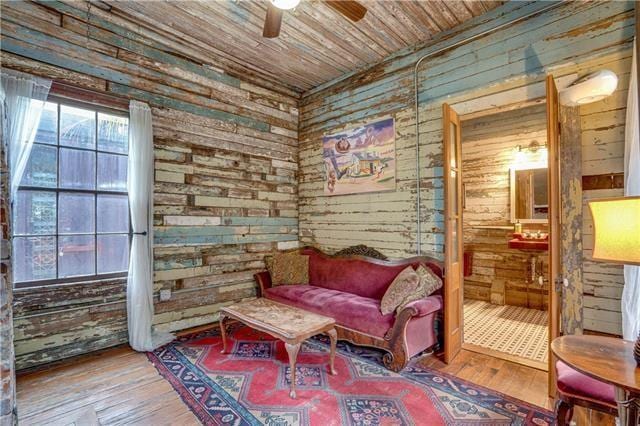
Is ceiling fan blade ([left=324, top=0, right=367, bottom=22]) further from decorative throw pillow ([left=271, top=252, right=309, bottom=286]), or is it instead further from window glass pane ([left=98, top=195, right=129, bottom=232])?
decorative throw pillow ([left=271, top=252, right=309, bottom=286])

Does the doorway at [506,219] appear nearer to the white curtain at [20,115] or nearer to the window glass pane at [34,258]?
the window glass pane at [34,258]

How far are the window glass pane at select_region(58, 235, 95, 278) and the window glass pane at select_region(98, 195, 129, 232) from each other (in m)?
0.18

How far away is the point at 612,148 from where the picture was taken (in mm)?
2275

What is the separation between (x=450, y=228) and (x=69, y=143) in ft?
12.4

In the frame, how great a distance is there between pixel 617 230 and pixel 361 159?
284 centimetres

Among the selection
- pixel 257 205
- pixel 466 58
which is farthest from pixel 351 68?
pixel 257 205

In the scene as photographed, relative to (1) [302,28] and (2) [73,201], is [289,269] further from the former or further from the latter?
(1) [302,28]

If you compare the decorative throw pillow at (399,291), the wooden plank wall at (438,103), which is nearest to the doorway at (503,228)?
the wooden plank wall at (438,103)

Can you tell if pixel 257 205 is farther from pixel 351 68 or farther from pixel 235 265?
pixel 351 68

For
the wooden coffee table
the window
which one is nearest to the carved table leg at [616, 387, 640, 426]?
the wooden coffee table

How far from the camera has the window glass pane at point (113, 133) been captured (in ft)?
10.0

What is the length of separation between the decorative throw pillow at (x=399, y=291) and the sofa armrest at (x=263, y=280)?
175 cm

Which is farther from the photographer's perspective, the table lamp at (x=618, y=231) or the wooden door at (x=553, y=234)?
the wooden door at (x=553, y=234)

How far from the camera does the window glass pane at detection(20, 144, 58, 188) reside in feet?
8.73
